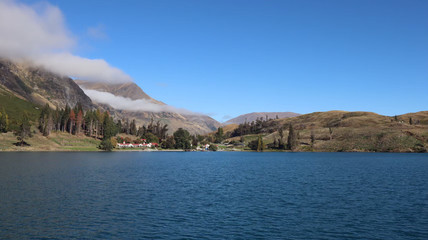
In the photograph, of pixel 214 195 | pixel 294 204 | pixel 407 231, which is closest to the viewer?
pixel 407 231

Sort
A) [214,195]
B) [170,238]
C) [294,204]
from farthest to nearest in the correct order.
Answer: [214,195], [294,204], [170,238]

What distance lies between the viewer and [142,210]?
166ft

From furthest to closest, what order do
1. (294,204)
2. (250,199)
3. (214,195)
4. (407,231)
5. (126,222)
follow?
(214,195)
(250,199)
(294,204)
(126,222)
(407,231)

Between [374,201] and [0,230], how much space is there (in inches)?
2372

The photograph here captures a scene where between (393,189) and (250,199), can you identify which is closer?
(250,199)

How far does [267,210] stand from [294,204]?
7462 millimetres

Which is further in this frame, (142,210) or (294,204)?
(294,204)

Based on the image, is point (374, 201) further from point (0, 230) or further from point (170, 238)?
point (0, 230)

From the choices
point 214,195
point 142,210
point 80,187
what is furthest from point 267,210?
point 80,187

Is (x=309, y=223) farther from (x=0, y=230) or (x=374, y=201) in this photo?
(x=0, y=230)

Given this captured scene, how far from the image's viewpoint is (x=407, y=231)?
130 feet

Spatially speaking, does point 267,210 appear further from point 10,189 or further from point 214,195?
point 10,189

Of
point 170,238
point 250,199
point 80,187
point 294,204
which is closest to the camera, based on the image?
point 170,238

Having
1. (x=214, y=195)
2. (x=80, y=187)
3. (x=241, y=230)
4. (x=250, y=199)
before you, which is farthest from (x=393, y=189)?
(x=80, y=187)
